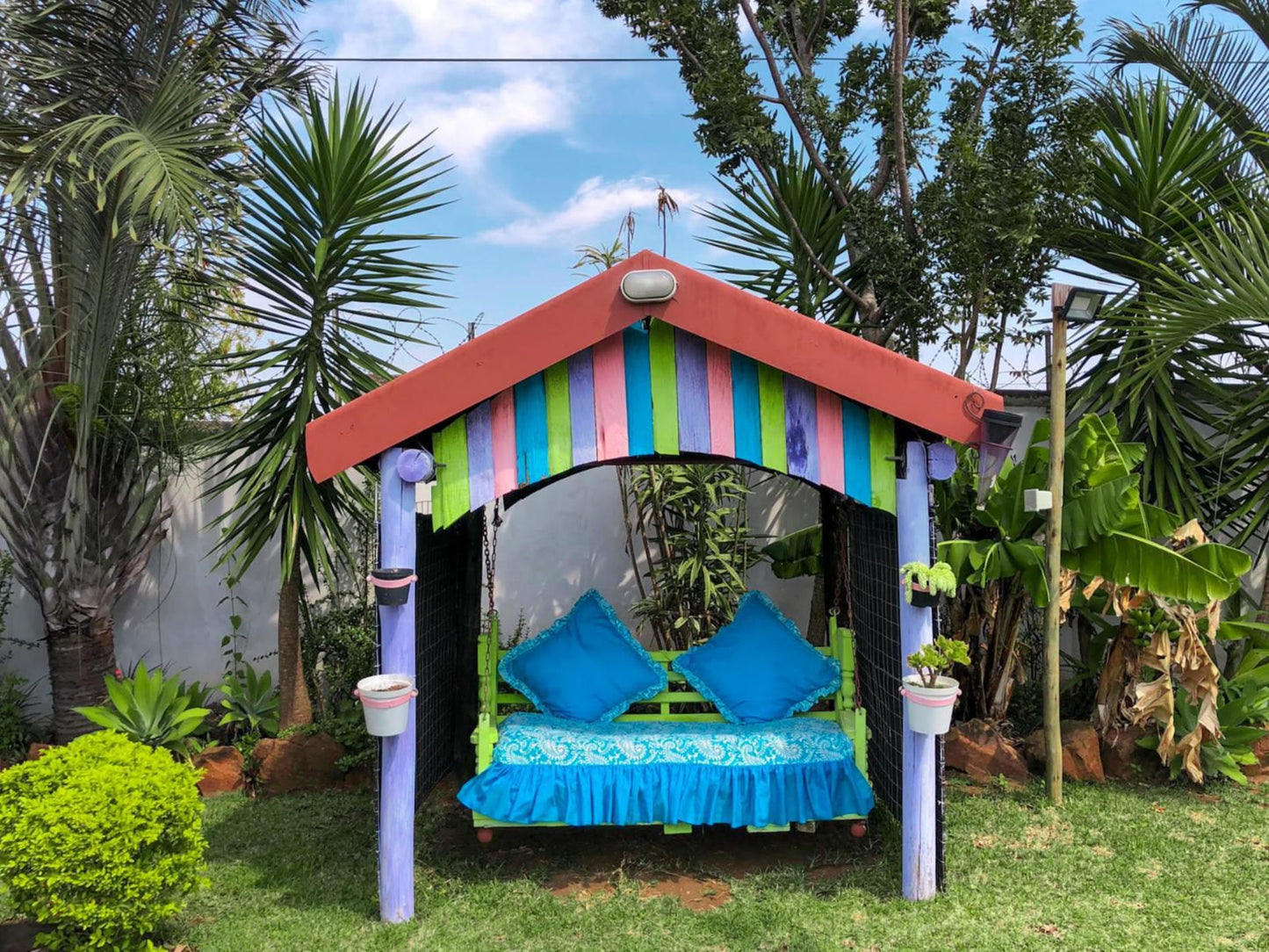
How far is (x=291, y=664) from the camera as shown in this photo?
17.6 ft

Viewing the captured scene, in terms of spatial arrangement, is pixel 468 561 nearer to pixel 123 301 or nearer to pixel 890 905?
pixel 123 301

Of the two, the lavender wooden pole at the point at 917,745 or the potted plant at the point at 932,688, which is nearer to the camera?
the potted plant at the point at 932,688

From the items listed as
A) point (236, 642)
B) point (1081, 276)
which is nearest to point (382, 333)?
point (236, 642)

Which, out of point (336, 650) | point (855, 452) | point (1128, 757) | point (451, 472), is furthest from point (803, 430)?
point (336, 650)

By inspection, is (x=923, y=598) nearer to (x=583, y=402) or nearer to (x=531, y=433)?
(x=583, y=402)

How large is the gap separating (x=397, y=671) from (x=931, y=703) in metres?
2.17

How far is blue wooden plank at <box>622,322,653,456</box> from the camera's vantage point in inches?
141

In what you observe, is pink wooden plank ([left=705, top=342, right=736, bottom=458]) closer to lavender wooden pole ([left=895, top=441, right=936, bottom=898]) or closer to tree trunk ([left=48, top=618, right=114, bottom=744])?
lavender wooden pole ([left=895, top=441, right=936, bottom=898])

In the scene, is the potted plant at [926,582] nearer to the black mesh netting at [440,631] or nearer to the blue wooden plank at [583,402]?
the blue wooden plank at [583,402]

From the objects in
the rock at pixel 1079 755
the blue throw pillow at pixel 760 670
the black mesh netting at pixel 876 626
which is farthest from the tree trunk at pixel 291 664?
the rock at pixel 1079 755

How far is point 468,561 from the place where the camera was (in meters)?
5.21

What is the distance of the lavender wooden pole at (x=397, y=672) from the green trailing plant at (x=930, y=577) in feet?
6.68

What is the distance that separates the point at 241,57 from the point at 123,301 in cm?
176

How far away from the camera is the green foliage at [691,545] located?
5.96 m
